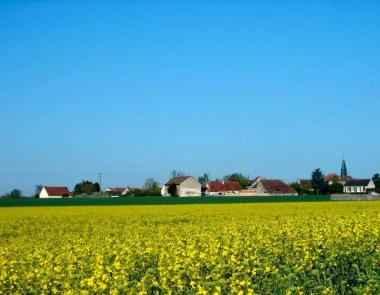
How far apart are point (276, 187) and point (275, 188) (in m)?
0.50

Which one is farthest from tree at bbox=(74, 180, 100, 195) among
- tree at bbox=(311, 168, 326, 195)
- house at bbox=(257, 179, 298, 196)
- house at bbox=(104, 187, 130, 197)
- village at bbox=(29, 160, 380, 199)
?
tree at bbox=(311, 168, 326, 195)

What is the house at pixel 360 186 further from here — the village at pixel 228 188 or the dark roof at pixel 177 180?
the dark roof at pixel 177 180

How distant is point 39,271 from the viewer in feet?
34.2

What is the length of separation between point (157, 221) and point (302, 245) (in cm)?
1834

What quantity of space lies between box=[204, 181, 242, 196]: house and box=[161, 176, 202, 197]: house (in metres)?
7.90

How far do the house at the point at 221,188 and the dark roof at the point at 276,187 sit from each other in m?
11.5

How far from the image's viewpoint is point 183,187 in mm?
132250

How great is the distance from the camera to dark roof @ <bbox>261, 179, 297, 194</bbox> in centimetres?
13025

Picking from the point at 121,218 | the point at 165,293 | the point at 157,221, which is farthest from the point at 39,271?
the point at 121,218

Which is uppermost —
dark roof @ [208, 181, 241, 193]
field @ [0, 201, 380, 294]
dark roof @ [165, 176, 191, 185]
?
dark roof @ [165, 176, 191, 185]

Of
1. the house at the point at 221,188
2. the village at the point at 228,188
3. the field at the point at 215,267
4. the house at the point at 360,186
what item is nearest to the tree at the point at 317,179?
the village at the point at 228,188

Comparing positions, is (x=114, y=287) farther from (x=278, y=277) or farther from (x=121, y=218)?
(x=121, y=218)

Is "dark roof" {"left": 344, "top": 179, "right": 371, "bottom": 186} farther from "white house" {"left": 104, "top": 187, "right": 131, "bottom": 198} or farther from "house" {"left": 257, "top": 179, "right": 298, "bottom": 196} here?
"white house" {"left": 104, "top": 187, "right": 131, "bottom": 198}

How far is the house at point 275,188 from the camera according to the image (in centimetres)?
12938
